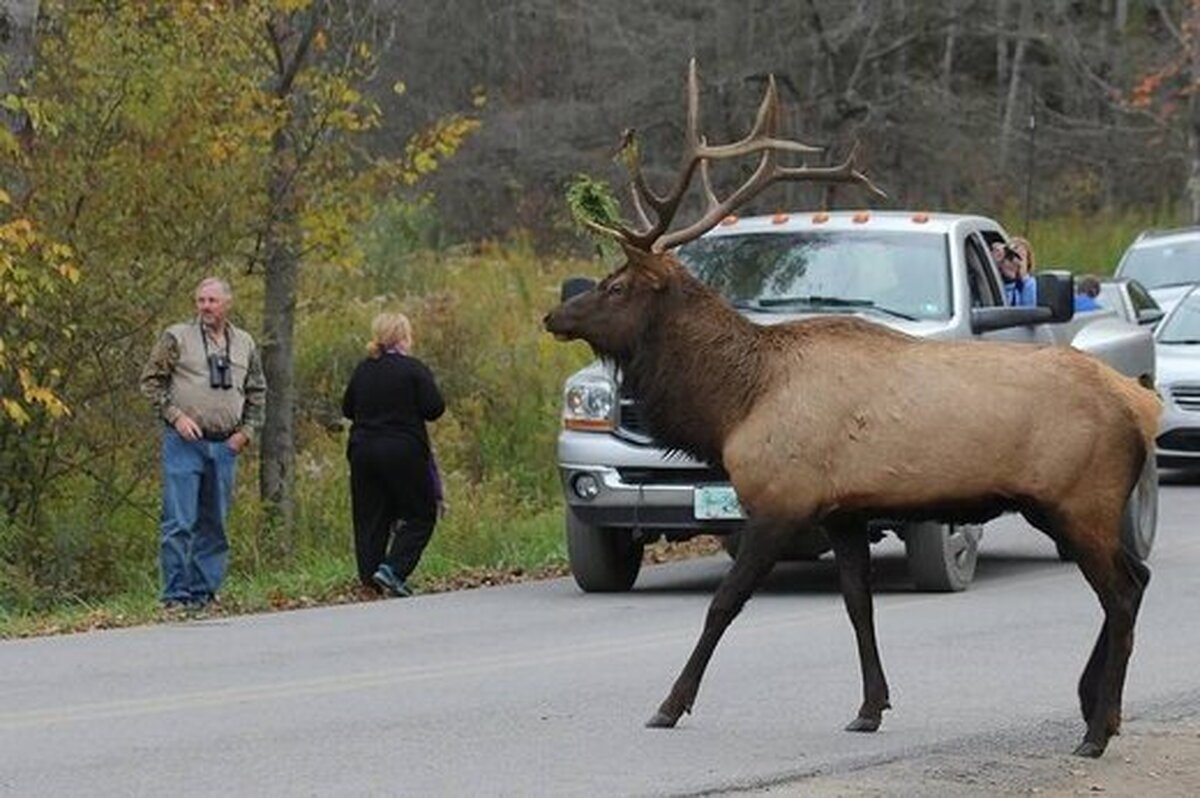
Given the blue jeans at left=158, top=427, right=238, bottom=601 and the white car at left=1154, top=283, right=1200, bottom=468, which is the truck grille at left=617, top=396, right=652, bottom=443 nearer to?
the blue jeans at left=158, top=427, right=238, bottom=601

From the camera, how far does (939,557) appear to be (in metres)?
16.2

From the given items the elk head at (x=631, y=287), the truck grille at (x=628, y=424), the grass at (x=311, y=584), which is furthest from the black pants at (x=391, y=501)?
the elk head at (x=631, y=287)

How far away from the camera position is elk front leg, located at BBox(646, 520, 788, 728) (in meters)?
11.3

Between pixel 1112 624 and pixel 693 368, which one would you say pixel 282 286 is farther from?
pixel 1112 624

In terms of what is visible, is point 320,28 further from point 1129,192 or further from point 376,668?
point 1129,192

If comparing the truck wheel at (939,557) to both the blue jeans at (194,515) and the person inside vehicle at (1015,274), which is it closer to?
the person inside vehicle at (1015,274)

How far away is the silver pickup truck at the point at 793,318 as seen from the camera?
640 inches

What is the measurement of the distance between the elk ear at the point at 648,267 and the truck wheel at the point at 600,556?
4777 millimetres

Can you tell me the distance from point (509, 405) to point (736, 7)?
Result: 13540 millimetres

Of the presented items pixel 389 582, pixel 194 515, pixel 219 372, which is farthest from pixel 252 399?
pixel 389 582

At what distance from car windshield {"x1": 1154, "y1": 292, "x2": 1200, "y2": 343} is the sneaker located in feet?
34.3

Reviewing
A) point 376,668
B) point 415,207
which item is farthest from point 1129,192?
point 376,668

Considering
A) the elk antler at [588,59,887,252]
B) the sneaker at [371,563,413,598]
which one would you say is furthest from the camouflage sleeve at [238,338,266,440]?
the elk antler at [588,59,887,252]

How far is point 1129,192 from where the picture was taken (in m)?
49.8
